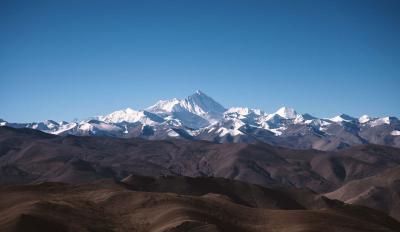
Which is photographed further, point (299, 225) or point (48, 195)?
point (48, 195)

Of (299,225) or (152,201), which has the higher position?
(152,201)

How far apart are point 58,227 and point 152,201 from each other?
2825cm

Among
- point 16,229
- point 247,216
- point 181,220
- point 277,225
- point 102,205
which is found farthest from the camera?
point 102,205

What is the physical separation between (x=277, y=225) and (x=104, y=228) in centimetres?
3125

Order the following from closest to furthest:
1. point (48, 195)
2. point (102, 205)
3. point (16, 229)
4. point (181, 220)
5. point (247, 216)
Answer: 1. point (16, 229)
2. point (181, 220)
3. point (247, 216)
4. point (102, 205)
5. point (48, 195)

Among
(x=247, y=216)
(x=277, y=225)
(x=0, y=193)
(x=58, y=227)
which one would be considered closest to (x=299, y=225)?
(x=277, y=225)

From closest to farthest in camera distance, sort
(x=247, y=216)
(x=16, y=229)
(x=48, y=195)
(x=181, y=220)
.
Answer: (x=16, y=229)
(x=181, y=220)
(x=247, y=216)
(x=48, y=195)

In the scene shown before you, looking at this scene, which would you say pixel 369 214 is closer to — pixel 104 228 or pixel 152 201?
pixel 152 201

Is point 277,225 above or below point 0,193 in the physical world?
below

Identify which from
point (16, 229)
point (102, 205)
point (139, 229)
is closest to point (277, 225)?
point (139, 229)

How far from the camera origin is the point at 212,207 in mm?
113062

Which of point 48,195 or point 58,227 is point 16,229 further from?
point 48,195

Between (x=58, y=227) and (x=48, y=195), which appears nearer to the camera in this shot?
(x=58, y=227)

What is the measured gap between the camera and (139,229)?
96375 mm
